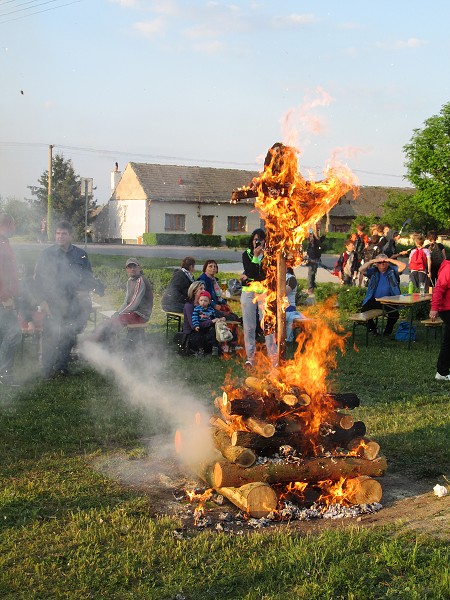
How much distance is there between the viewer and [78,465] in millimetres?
Answer: 6688

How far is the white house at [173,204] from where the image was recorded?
5931 centimetres

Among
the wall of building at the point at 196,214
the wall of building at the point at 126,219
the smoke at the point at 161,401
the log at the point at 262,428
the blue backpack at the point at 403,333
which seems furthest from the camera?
the wall of building at the point at 126,219

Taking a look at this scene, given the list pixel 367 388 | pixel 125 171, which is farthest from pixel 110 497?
pixel 125 171

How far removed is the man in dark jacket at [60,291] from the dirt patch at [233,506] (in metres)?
3.93

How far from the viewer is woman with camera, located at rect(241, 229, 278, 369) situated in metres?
10.4

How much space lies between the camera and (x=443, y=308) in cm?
1063

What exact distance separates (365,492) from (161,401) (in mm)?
3820

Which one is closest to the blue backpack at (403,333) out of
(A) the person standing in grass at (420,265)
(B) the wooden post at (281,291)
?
(A) the person standing in grass at (420,265)

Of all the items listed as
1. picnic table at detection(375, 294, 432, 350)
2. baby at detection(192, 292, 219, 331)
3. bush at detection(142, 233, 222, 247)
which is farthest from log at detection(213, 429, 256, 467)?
bush at detection(142, 233, 222, 247)

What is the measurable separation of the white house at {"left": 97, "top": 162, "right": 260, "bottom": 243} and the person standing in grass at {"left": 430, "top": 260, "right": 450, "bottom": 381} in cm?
4788

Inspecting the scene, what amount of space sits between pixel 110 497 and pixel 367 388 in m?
5.16

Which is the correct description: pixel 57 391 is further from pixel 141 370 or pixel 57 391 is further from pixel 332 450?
pixel 332 450

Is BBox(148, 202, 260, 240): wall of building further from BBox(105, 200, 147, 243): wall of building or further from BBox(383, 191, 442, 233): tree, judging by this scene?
BBox(383, 191, 442, 233): tree

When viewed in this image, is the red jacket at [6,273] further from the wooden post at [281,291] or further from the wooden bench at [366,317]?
the wooden bench at [366,317]
